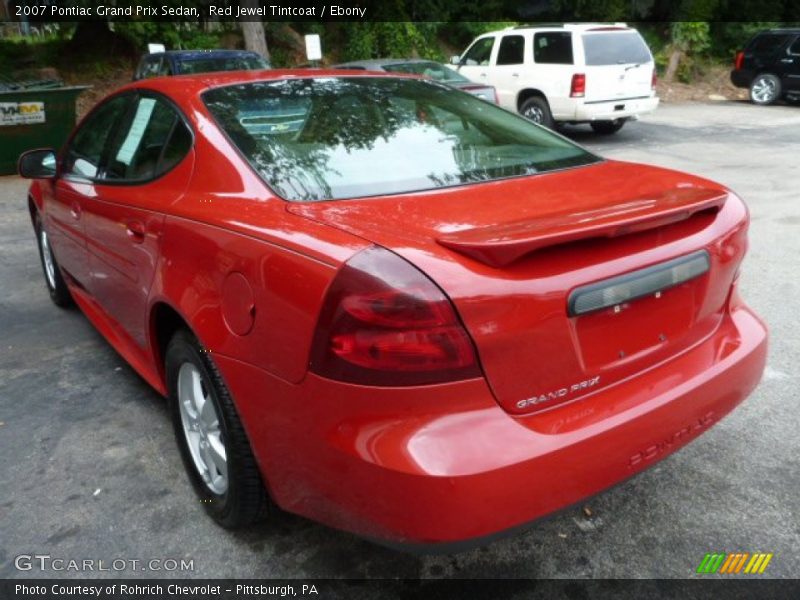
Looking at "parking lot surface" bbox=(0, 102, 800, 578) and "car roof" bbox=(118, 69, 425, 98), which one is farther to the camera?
"car roof" bbox=(118, 69, 425, 98)

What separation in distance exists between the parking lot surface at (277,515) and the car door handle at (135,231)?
931mm

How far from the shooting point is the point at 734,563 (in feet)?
7.61

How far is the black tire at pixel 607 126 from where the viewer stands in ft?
43.8

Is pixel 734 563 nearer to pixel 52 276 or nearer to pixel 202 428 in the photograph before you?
pixel 202 428

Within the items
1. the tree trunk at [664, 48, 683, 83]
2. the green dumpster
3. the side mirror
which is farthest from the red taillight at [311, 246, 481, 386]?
the tree trunk at [664, 48, 683, 83]

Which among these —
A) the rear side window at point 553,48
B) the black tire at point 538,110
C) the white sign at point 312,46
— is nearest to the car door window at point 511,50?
the rear side window at point 553,48

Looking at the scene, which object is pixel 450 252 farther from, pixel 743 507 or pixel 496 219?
pixel 743 507

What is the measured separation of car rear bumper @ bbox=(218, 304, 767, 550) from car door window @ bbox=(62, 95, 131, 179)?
6.25 feet

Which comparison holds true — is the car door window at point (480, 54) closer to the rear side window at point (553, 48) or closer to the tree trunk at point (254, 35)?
the rear side window at point (553, 48)

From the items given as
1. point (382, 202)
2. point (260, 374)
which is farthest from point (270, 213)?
point (260, 374)

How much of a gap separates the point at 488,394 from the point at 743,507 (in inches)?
53.9

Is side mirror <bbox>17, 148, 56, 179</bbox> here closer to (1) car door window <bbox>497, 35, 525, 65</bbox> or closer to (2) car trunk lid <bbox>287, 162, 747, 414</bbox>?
(2) car trunk lid <bbox>287, 162, 747, 414</bbox>

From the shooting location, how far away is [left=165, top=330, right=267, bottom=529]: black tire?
2.27 metres

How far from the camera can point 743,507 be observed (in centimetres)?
259
